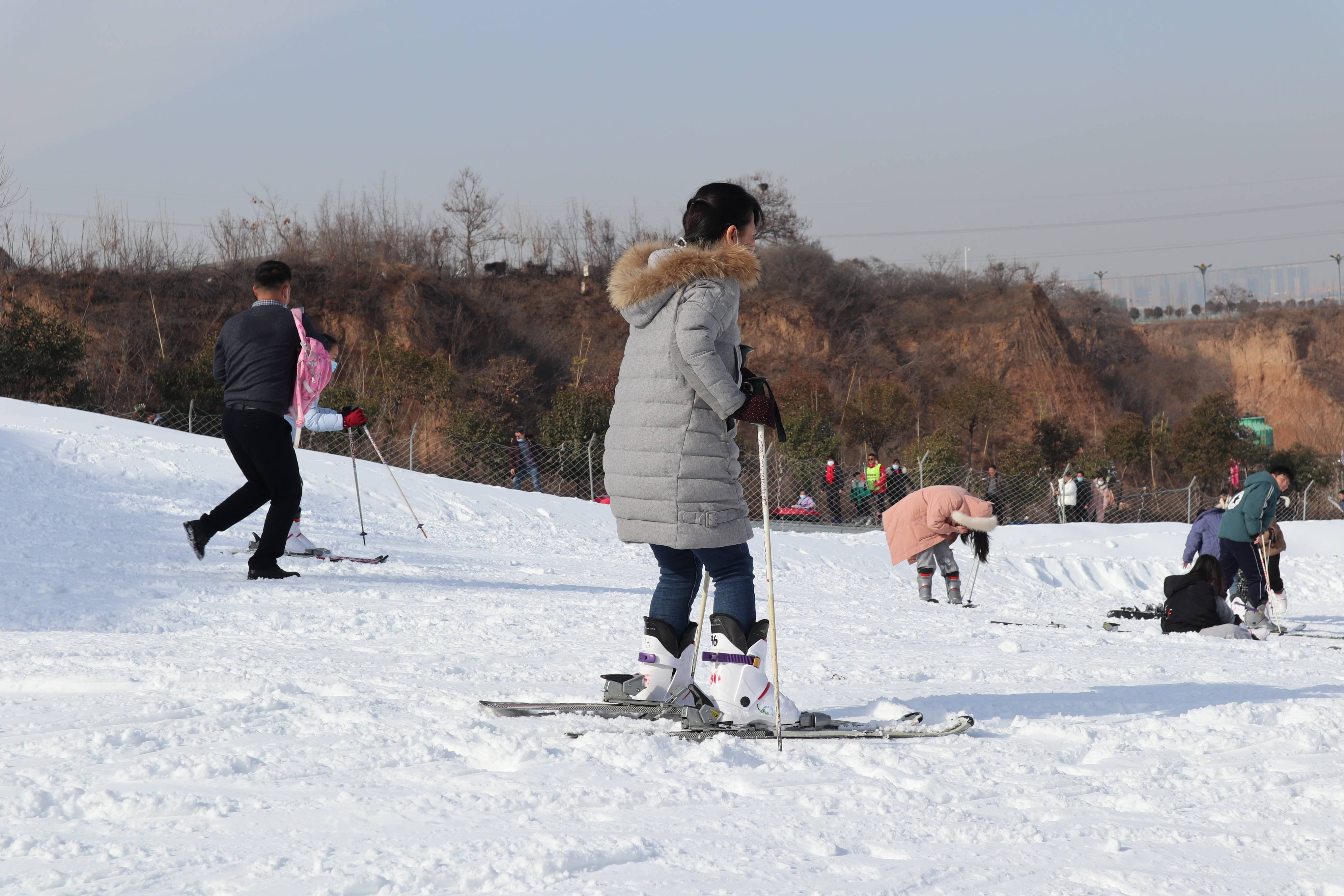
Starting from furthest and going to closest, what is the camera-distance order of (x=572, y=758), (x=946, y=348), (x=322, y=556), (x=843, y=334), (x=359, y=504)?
1. (x=946, y=348)
2. (x=843, y=334)
3. (x=359, y=504)
4. (x=322, y=556)
5. (x=572, y=758)

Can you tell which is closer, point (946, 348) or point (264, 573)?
point (264, 573)

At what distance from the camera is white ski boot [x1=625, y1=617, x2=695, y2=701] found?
11.3ft

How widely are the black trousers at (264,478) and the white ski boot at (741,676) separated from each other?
11.4ft

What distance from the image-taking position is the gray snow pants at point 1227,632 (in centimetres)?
755

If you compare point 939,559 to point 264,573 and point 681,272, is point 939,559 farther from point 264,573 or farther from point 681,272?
point 681,272

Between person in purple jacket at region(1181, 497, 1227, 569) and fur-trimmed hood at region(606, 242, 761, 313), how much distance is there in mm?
7868

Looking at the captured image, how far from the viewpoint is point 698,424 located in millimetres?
3219

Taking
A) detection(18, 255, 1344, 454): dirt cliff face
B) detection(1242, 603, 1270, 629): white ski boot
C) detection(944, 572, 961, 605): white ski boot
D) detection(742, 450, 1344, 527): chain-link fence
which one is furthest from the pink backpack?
detection(18, 255, 1344, 454): dirt cliff face

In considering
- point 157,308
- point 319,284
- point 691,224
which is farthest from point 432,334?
point 691,224

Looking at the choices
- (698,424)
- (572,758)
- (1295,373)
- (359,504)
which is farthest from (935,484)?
(1295,373)

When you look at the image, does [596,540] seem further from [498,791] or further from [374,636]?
[498,791]

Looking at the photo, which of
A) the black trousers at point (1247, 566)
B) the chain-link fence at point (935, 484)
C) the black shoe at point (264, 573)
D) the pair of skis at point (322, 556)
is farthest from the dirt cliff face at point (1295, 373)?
the black shoe at point (264, 573)

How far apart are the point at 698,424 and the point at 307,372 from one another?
3.66 metres

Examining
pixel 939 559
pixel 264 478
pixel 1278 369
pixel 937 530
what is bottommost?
pixel 939 559
